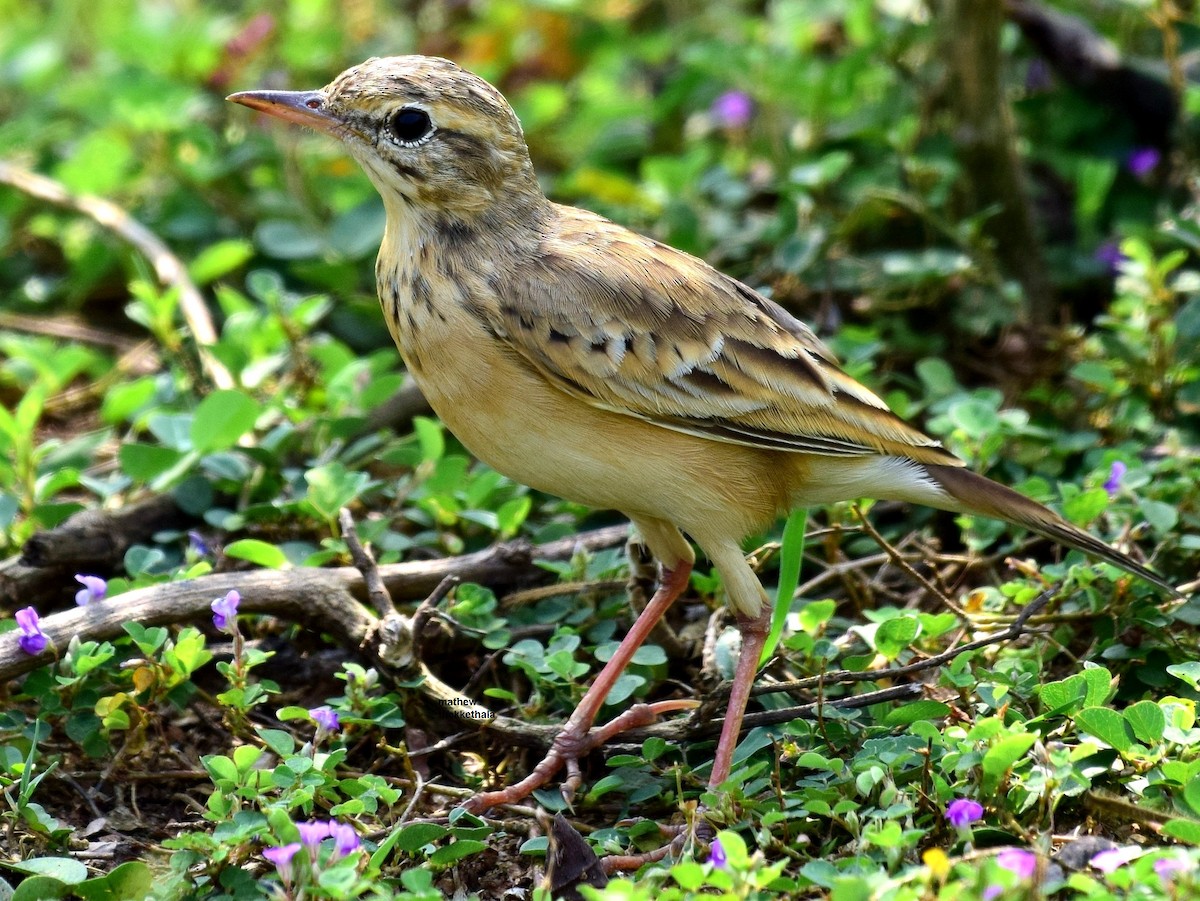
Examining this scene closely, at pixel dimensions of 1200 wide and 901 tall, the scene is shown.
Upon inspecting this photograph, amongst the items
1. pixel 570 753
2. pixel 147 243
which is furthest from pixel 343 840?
pixel 147 243

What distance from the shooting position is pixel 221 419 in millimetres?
6004

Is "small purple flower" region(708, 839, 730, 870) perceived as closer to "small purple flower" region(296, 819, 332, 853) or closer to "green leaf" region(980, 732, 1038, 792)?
"green leaf" region(980, 732, 1038, 792)

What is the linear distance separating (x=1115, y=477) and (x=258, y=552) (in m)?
3.34

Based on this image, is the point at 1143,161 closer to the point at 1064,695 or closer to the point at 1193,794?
the point at 1064,695

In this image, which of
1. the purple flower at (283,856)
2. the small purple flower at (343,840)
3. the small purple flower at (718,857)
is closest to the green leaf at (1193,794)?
the small purple flower at (718,857)

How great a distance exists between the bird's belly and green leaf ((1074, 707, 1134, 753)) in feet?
4.34

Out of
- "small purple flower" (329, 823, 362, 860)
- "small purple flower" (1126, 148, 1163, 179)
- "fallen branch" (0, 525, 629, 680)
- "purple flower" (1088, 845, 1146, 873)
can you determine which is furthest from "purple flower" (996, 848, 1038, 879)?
"small purple flower" (1126, 148, 1163, 179)

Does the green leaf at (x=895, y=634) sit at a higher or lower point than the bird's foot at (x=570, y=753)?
higher

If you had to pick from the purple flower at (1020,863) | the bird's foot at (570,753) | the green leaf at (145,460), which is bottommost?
the bird's foot at (570,753)

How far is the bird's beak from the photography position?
521 centimetres

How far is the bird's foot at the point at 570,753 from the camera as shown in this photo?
15.9 ft

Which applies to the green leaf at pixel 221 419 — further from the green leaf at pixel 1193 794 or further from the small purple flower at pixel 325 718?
the green leaf at pixel 1193 794

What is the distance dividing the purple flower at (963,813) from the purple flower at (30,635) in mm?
2946

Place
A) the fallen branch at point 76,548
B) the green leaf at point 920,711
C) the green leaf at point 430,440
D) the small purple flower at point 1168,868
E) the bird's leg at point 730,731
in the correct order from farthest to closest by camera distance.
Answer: the green leaf at point 430,440 < the fallen branch at point 76,548 < the green leaf at point 920,711 < the bird's leg at point 730,731 < the small purple flower at point 1168,868
